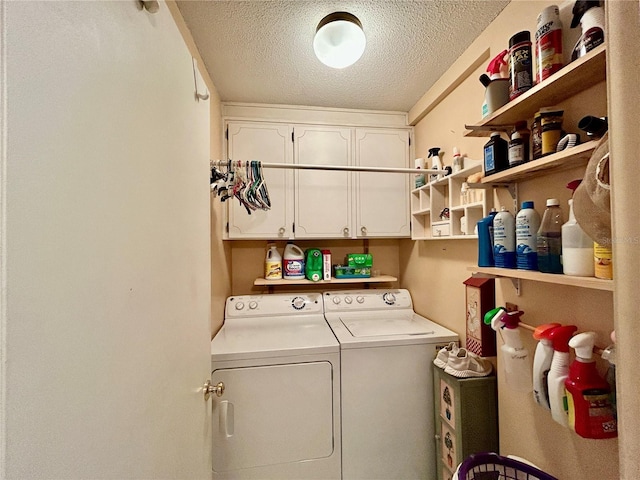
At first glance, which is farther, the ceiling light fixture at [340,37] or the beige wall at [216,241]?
the beige wall at [216,241]

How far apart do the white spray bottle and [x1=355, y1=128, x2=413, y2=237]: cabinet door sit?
1.29m

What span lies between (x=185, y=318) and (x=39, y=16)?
73 cm

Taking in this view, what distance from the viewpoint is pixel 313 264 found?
241 centimetres

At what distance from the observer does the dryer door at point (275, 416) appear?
1.55 meters

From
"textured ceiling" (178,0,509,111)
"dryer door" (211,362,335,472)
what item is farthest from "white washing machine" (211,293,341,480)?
"textured ceiling" (178,0,509,111)

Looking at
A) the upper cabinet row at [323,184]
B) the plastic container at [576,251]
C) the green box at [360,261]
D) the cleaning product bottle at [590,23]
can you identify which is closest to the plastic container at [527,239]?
the plastic container at [576,251]

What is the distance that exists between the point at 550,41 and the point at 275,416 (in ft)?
6.91

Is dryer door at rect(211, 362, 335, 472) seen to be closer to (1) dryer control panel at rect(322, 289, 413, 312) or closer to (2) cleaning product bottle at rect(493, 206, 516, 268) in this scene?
(1) dryer control panel at rect(322, 289, 413, 312)

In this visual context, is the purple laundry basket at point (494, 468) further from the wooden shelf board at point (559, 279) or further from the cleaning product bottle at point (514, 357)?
the wooden shelf board at point (559, 279)

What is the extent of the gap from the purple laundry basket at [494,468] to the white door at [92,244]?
1.07m

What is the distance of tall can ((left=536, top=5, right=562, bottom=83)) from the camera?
93cm

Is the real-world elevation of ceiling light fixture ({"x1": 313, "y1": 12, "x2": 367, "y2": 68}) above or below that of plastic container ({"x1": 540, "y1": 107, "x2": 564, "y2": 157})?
above

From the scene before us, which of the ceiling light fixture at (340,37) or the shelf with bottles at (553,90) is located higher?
the ceiling light fixture at (340,37)

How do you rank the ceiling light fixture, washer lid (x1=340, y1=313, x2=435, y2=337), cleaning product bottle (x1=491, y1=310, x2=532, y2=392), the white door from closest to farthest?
the white door
cleaning product bottle (x1=491, y1=310, x2=532, y2=392)
the ceiling light fixture
washer lid (x1=340, y1=313, x2=435, y2=337)
